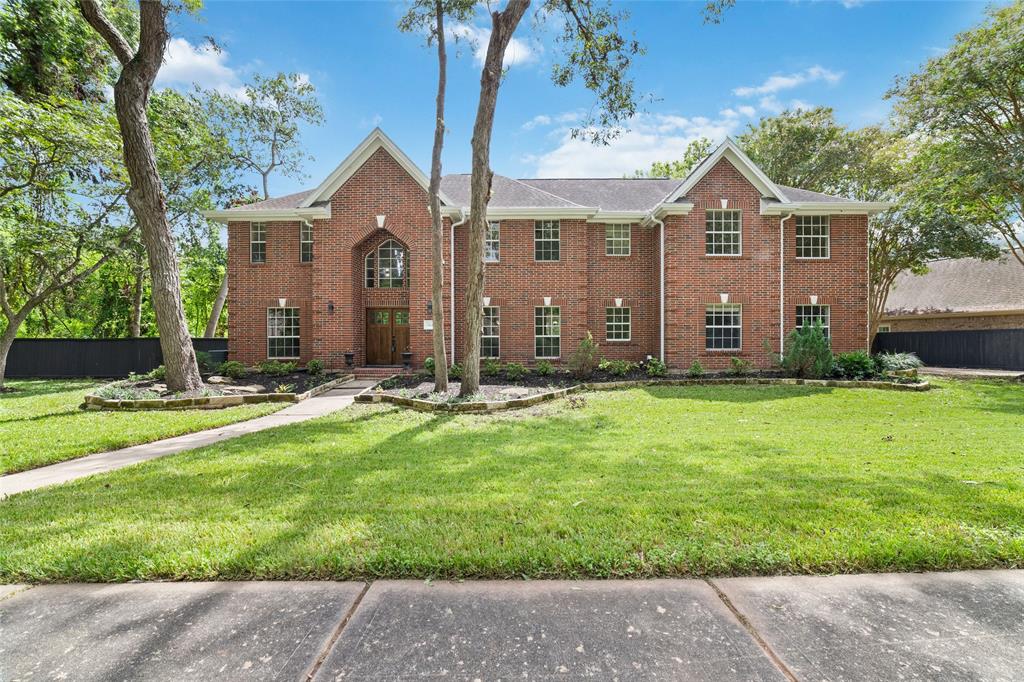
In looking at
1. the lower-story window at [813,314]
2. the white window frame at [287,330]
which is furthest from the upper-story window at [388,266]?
the lower-story window at [813,314]

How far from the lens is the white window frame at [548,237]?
635 inches

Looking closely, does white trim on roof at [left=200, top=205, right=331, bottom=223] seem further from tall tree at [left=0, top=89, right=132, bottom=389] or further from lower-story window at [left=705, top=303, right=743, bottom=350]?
lower-story window at [left=705, top=303, right=743, bottom=350]

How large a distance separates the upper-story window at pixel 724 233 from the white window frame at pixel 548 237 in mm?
5160

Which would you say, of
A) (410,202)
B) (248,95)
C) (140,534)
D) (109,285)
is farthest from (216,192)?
(140,534)

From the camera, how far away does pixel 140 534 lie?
10.7ft

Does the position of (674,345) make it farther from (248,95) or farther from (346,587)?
(248,95)

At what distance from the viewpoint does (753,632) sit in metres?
2.24

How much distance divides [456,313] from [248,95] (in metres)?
18.4

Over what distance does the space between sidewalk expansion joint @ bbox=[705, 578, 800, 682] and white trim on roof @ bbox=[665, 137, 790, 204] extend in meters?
14.7

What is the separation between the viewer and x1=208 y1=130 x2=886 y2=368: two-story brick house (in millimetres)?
15383

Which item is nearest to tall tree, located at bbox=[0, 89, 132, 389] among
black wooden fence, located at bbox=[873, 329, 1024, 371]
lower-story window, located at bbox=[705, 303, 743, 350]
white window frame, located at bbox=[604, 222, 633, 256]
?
white window frame, located at bbox=[604, 222, 633, 256]

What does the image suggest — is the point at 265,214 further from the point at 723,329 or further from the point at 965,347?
the point at 965,347

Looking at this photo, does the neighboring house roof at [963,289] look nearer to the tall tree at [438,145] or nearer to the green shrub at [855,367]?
the green shrub at [855,367]

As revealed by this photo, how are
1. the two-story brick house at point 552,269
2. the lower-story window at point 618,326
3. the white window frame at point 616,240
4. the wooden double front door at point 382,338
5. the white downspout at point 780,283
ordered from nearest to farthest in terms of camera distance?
the two-story brick house at point 552,269
the white downspout at point 780,283
the wooden double front door at point 382,338
the lower-story window at point 618,326
the white window frame at point 616,240
